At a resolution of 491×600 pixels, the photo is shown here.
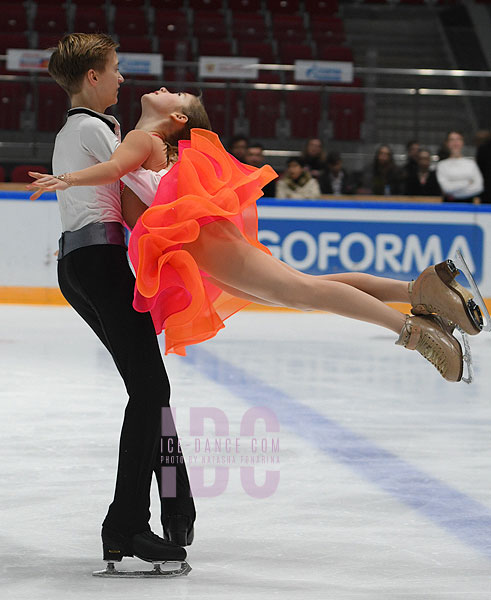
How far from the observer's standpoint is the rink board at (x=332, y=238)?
357 inches

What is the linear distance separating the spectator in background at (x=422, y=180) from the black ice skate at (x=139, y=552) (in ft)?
24.5

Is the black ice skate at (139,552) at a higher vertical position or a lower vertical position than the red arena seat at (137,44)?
lower

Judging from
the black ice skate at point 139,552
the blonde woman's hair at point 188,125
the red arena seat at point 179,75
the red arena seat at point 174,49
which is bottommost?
the black ice skate at point 139,552

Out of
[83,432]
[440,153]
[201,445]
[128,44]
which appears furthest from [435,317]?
[128,44]

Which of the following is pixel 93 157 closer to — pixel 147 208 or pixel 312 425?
pixel 147 208

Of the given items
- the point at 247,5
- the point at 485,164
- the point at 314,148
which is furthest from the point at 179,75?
the point at 247,5

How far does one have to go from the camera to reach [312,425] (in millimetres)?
4688

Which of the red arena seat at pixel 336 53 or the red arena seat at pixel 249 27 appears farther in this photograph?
the red arena seat at pixel 249 27

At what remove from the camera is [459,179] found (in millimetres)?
9508

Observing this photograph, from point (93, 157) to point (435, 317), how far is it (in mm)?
1163

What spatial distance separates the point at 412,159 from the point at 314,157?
38.2 inches

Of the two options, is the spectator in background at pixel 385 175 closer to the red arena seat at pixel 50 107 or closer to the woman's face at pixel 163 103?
the red arena seat at pixel 50 107

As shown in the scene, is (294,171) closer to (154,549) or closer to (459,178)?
(459,178)

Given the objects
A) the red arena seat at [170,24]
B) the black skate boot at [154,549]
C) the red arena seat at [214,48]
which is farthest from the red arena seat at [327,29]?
the black skate boot at [154,549]
